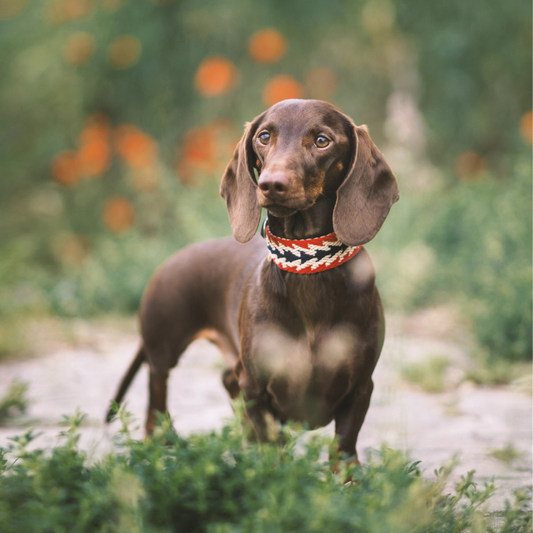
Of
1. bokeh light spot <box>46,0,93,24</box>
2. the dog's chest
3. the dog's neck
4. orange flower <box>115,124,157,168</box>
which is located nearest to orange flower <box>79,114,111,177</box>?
orange flower <box>115,124,157,168</box>

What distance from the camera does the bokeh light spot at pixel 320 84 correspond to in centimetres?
822

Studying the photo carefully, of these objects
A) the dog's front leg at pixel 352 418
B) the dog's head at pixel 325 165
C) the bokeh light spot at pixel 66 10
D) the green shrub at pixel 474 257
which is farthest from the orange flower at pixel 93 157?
the dog's front leg at pixel 352 418

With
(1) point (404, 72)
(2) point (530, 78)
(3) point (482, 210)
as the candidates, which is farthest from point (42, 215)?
(2) point (530, 78)

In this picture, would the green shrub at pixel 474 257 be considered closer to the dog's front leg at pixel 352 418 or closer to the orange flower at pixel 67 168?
the dog's front leg at pixel 352 418

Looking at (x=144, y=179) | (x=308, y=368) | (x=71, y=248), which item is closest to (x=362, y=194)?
(x=308, y=368)

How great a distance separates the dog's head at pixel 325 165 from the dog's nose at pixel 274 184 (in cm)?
3

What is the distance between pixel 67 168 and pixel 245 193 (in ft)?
17.4

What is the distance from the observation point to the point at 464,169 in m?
7.29

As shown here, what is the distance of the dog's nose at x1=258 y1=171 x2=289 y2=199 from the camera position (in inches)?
74.3

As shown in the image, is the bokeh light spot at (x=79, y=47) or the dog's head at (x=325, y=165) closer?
the dog's head at (x=325, y=165)

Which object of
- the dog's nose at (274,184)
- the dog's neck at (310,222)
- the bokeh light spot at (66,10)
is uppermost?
the bokeh light spot at (66,10)

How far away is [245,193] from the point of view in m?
2.34

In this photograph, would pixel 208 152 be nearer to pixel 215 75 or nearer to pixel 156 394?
pixel 215 75

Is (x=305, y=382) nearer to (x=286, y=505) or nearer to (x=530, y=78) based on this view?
(x=286, y=505)
